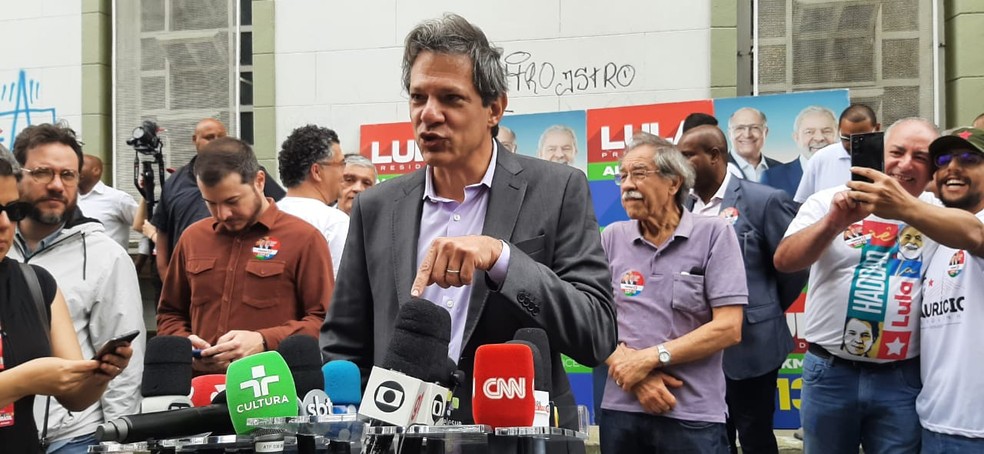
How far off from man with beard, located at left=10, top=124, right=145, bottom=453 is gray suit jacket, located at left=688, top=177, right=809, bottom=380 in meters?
2.88

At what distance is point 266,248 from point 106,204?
375 centimetres

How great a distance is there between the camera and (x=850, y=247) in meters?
5.27

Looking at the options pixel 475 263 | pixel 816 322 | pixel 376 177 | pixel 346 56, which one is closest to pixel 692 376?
pixel 816 322

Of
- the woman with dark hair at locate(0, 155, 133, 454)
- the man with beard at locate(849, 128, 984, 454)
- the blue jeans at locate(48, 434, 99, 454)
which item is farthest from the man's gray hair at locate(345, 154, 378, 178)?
the man with beard at locate(849, 128, 984, 454)

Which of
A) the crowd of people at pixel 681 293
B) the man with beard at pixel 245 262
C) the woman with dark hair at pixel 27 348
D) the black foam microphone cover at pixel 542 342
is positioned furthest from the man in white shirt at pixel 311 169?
the black foam microphone cover at pixel 542 342

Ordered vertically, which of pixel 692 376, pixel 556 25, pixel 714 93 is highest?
pixel 556 25

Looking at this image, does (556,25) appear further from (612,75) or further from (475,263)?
(475,263)

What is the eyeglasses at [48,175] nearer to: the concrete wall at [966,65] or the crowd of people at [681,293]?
the crowd of people at [681,293]

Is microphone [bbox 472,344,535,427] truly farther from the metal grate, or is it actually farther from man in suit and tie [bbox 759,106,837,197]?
the metal grate

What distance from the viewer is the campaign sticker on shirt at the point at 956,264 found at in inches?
191

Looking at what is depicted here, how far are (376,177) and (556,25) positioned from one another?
6.50 feet

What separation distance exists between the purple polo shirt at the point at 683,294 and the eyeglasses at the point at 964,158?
0.96 meters

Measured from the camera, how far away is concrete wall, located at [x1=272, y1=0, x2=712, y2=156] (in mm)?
8914

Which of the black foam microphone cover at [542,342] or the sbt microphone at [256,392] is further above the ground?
the black foam microphone cover at [542,342]
